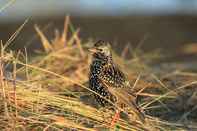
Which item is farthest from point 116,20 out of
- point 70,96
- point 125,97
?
point 125,97

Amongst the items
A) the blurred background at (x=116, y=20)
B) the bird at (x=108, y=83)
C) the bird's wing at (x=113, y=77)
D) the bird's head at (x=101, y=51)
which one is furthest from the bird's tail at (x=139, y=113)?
the blurred background at (x=116, y=20)

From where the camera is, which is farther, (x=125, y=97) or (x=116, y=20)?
(x=116, y=20)

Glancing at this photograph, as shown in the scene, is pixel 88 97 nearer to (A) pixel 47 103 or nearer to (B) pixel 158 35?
(A) pixel 47 103

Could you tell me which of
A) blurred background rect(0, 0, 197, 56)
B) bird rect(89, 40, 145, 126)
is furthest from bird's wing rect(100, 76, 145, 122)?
blurred background rect(0, 0, 197, 56)

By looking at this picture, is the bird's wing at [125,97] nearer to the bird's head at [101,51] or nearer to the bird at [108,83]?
the bird at [108,83]

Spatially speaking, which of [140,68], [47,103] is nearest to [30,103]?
[47,103]

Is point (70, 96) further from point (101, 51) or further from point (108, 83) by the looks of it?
point (108, 83)

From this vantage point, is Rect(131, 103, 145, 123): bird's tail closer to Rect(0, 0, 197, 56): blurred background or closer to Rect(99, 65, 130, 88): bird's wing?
Rect(99, 65, 130, 88): bird's wing
